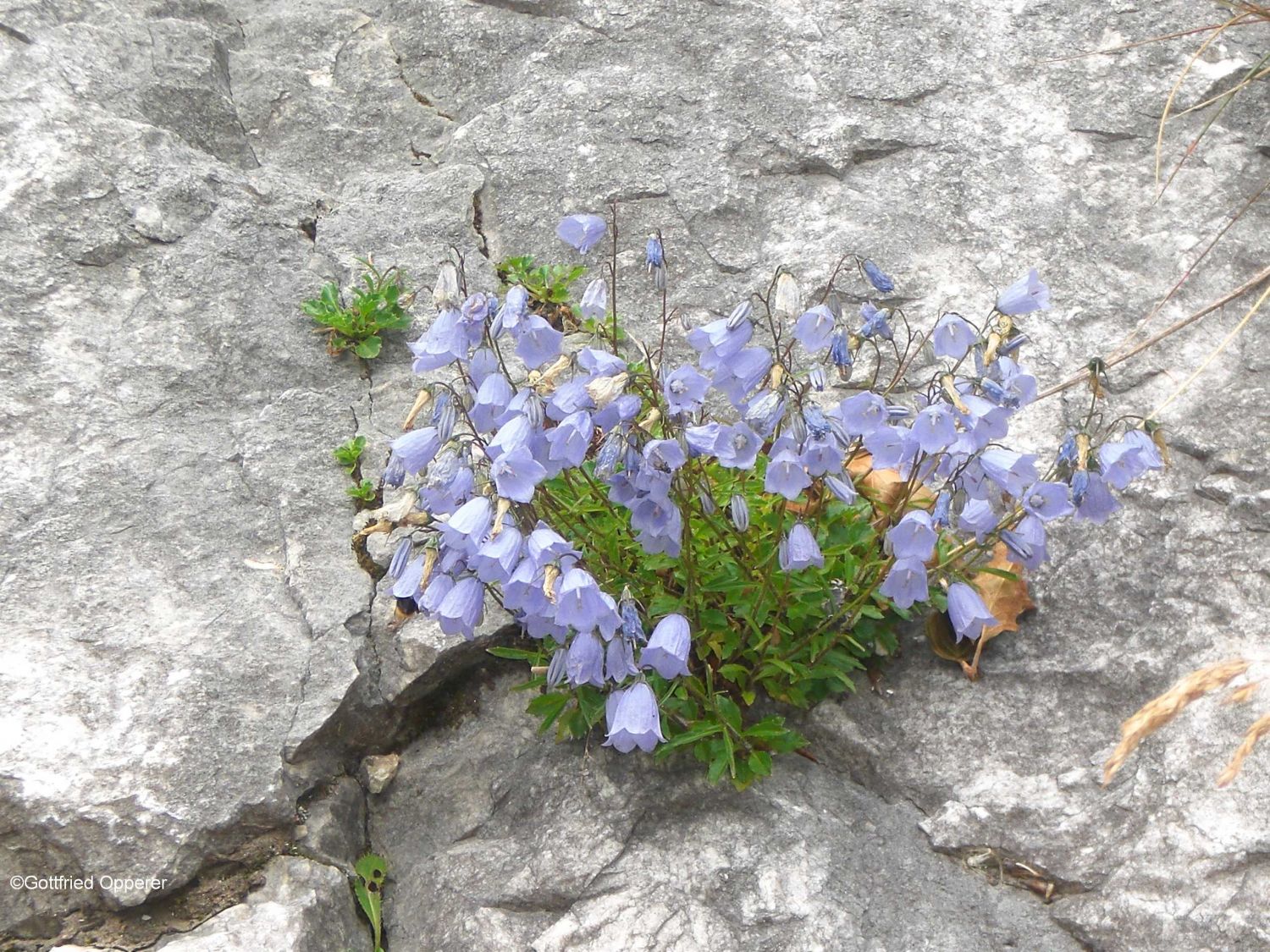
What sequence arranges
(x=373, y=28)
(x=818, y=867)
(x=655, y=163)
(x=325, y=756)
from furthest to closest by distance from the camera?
(x=373, y=28) < (x=655, y=163) < (x=325, y=756) < (x=818, y=867)

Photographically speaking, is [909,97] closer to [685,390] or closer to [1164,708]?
[685,390]

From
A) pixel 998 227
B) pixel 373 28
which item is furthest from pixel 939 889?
pixel 373 28

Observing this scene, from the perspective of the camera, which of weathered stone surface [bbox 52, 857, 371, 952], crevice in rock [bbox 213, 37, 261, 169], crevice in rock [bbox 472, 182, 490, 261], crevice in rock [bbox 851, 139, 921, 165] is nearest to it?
weathered stone surface [bbox 52, 857, 371, 952]

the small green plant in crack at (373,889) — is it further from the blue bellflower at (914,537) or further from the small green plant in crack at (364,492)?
the blue bellflower at (914,537)

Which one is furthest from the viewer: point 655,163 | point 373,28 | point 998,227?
point 373,28

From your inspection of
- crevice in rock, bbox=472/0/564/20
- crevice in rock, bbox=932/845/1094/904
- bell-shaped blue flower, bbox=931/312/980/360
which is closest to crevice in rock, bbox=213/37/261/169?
crevice in rock, bbox=472/0/564/20

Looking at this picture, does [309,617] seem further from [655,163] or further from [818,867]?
[655,163]

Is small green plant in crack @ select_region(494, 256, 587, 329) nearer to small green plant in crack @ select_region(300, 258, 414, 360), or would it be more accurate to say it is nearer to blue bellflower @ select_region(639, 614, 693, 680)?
small green plant in crack @ select_region(300, 258, 414, 360)
